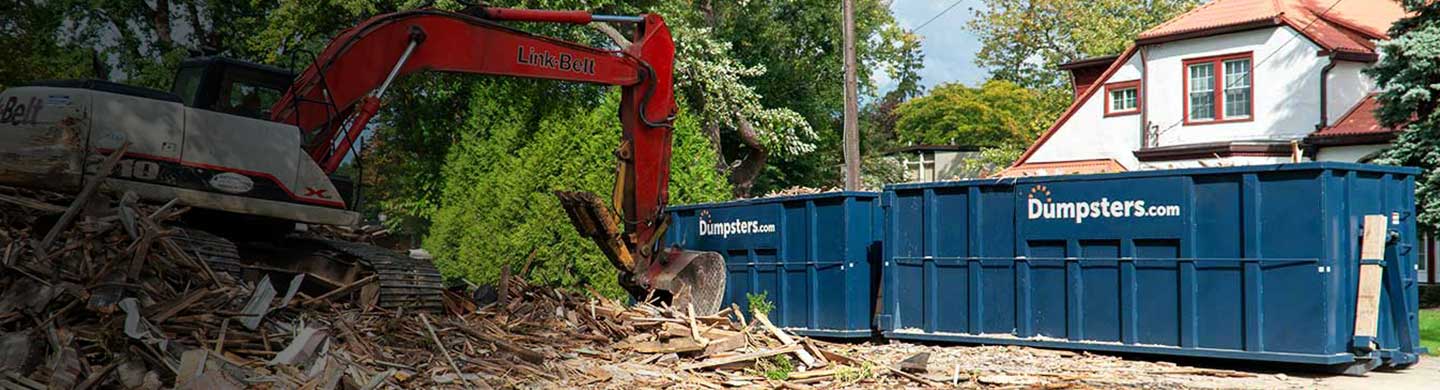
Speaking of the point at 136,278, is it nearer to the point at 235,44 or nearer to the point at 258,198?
the point at 258,198

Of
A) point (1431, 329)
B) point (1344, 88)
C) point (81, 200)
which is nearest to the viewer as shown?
point (81, 200)

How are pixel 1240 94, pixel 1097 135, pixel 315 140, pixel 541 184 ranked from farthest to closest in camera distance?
1. pixel 1097 135
2. pixel 1240 94
3. pixel 541 184
4. pixel 315 140

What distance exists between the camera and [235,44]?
111 ft

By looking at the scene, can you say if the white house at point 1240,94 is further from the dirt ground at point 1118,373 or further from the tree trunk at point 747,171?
the dirt ground at point 1118,373

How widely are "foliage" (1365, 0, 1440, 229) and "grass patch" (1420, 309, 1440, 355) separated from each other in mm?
1524

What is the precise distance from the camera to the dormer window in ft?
101

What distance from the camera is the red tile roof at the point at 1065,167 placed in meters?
32.8

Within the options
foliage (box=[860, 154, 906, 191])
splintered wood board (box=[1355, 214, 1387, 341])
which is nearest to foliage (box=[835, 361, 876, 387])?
splintered wood board (box=[1355, 214, 1387, 341])

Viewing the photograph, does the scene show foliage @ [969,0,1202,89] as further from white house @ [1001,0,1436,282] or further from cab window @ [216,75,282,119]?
cab window @ [216,75,282,119]

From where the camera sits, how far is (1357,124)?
27.8 m

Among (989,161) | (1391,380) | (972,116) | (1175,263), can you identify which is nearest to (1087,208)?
(1175,263)

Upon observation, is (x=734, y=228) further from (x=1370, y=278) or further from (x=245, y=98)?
(x=1370, y=278)

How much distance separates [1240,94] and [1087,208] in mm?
19278

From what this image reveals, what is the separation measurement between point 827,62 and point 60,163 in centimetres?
2905
